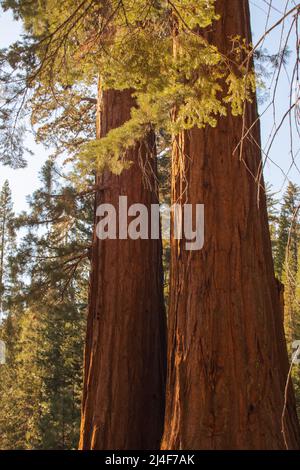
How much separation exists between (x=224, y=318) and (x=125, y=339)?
207 centimetres

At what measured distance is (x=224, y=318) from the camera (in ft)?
13.4

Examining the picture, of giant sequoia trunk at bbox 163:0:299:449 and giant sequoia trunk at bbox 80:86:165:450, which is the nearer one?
giant sequoia trunk at bbox 163:0:299:449

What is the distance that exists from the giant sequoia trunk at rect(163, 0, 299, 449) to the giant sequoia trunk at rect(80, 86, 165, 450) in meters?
1.02

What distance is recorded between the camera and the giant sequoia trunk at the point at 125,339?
5.63m

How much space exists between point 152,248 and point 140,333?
41.4 inches

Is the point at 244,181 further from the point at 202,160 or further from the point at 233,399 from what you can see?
the point at 233,399

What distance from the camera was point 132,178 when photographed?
6.57 metres

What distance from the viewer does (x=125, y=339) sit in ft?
19.4

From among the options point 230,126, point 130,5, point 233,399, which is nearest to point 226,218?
point 230,126

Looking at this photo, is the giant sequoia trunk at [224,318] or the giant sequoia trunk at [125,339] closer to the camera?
the giant sequoia trunk at [224,318]

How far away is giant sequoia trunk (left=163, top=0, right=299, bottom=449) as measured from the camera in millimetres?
3873

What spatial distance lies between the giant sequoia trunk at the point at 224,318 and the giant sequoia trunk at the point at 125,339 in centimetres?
102

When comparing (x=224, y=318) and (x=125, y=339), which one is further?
(x=125, y=339)

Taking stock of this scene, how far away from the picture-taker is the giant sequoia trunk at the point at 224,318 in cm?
387
